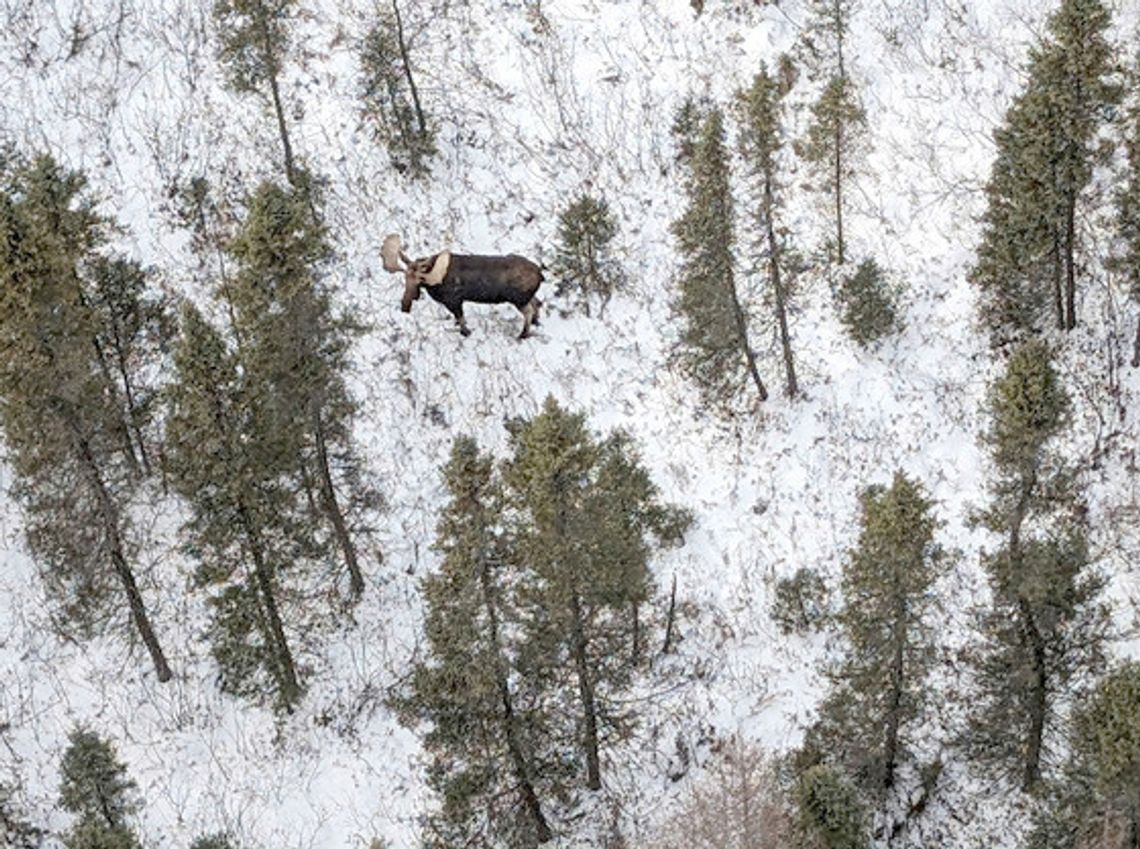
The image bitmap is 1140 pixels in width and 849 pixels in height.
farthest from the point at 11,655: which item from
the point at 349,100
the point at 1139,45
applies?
the point at 1139,45

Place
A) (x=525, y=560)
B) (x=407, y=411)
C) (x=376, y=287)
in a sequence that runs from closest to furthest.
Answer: (x=525, y=560)
(x=407, y=411)
(x=376, y=287)

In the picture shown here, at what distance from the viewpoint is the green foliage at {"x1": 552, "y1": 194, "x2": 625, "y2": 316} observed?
35.0 metres

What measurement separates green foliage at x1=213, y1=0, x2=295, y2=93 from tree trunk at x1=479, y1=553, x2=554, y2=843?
62.1ft

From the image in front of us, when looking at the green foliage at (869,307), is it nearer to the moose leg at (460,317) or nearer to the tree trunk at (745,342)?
the tree trunk at (745,342)

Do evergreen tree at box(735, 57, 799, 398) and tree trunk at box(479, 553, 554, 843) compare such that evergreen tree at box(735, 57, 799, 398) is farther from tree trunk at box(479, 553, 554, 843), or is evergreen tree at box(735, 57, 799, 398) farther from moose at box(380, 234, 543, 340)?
tree trunk at box(479, 553, 554, 843)

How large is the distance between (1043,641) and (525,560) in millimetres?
11762

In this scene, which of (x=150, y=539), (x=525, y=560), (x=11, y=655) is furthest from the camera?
(x=150, y=539)

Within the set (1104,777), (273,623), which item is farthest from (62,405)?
(1104,777)

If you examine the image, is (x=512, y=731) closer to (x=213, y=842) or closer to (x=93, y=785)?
(x=213, y=842)

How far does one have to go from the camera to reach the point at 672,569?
102 feet

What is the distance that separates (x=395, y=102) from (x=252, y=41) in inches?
259

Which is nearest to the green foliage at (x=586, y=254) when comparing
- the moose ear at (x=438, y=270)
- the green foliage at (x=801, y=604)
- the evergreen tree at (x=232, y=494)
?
the moose ear at (x=438, y=270)

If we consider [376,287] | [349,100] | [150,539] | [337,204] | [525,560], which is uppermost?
[349,100]

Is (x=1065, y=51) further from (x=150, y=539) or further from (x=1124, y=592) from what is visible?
(x=150, y=539)
